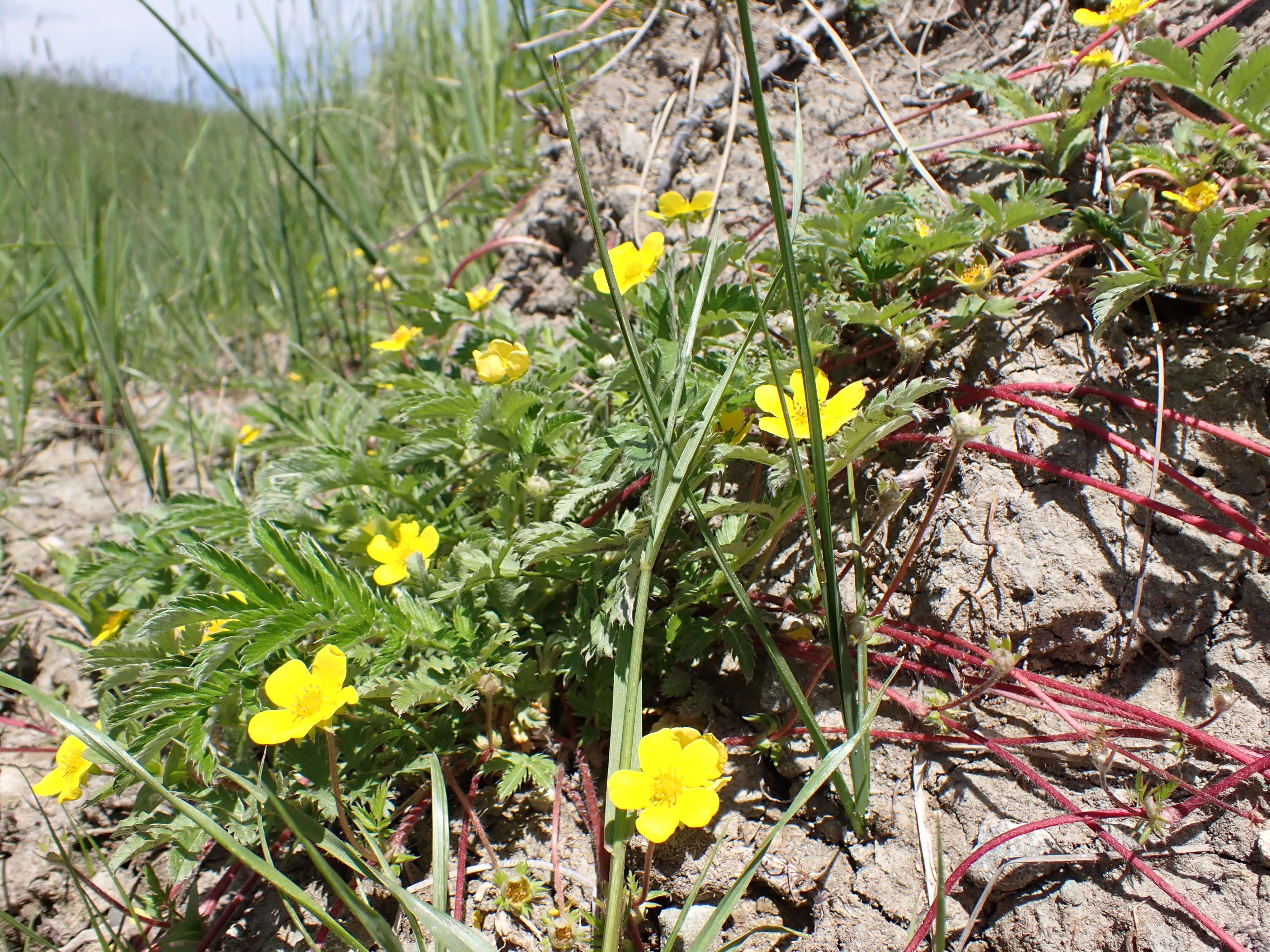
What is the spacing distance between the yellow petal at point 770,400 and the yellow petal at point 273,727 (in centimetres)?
97

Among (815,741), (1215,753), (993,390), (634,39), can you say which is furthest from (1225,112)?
(634,39)

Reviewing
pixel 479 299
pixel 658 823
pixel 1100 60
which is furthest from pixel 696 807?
pixel 1100 60

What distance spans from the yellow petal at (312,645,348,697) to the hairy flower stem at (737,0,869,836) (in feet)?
2.54

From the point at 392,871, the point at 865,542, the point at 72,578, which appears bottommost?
the point at 392,871

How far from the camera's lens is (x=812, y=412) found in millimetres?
1179

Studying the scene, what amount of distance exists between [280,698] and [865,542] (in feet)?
3.83

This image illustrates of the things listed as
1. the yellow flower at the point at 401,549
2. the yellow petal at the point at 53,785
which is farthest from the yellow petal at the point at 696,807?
the yellow petal at the point at 53,785

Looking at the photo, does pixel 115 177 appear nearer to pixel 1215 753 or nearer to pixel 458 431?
pixel 458 431

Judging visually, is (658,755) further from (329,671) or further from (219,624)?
(219,624)

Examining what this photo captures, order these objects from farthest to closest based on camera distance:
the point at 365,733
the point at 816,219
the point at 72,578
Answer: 1. the point at 72,578
2. the point at 816,219
3. the point at 365,733

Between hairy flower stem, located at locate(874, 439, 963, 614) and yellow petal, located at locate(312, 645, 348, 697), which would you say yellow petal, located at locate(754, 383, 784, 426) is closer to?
hairy flower stem, located at locate(874, 439, 963, 614)

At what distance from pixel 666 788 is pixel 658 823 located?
62 mm

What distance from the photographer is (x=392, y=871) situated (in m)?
1.47

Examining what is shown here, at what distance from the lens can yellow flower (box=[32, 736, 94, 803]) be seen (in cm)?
157
